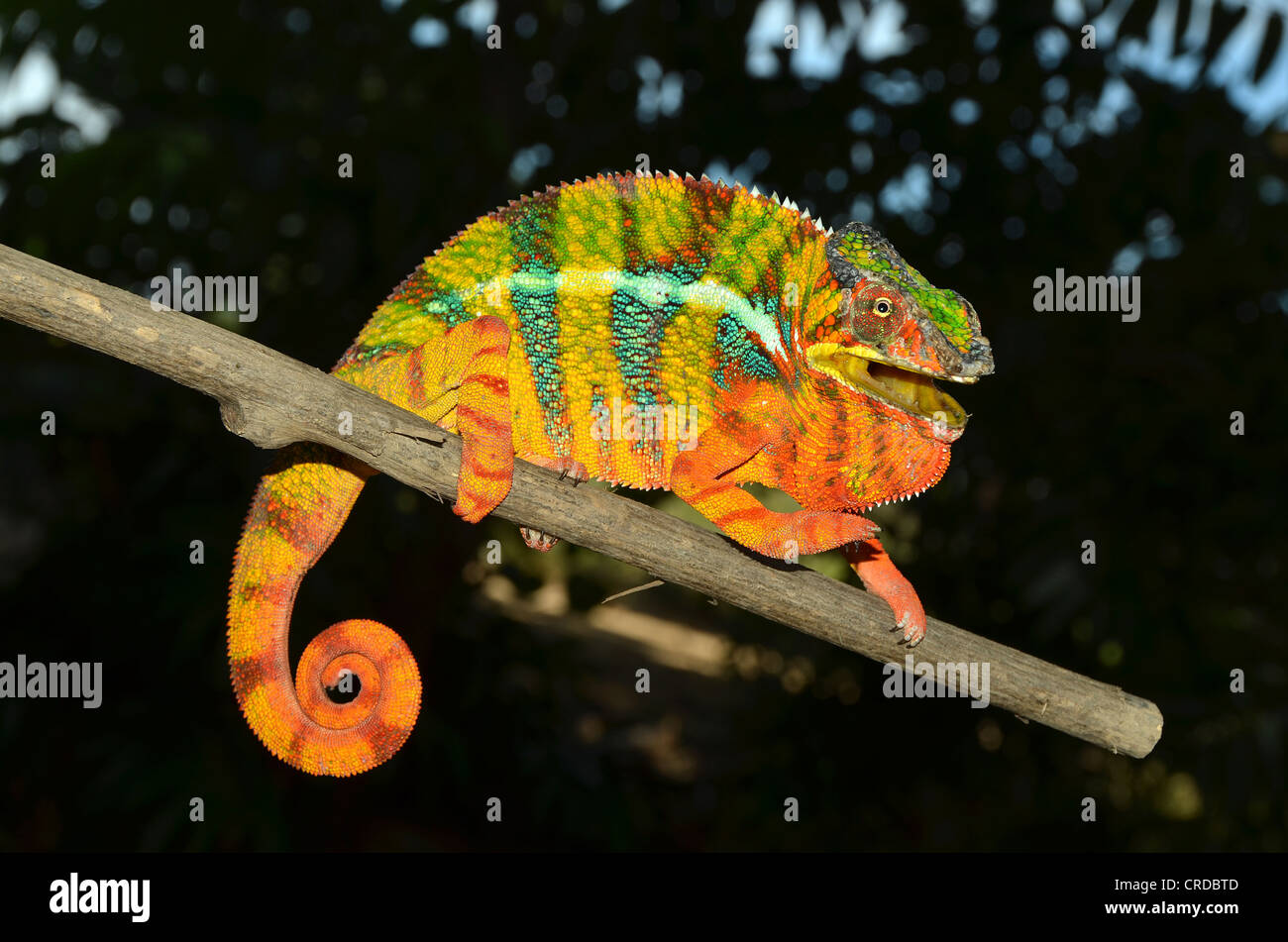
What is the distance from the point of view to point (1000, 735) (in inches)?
190

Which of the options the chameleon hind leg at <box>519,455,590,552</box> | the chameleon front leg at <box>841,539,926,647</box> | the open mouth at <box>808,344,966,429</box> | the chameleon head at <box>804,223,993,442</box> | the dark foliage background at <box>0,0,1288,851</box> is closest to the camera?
the chameleon head at <box>804,223,993,442</box>

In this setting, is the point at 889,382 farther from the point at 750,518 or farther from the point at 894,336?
the point at 750,518

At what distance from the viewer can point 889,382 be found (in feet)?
4.41

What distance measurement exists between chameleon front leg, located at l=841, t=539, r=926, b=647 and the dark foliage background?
1.46 meters

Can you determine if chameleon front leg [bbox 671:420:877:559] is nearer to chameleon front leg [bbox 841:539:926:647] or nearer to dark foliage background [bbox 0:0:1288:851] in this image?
chameleon front leg [bbox 841:539:926:647]

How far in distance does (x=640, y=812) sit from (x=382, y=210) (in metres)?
3.14

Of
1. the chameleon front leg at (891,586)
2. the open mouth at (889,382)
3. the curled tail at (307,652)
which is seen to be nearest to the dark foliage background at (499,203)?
the chameleon front leg at (891,586)

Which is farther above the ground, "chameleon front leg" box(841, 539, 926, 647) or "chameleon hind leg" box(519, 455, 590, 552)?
"chameleon hind leg" box(519, 455, 590, 552)

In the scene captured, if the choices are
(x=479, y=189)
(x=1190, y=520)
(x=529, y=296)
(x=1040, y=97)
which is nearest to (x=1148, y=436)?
(x=1190, y=520)

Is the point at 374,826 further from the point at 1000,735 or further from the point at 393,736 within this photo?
the point at 393,736

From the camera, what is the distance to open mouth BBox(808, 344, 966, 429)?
4.27ft

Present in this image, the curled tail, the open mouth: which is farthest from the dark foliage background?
the open mouth

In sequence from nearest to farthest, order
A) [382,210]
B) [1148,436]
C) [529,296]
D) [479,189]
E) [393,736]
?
[393,736] → [529,296] → [382,210] → [479,189] → [1148,436]

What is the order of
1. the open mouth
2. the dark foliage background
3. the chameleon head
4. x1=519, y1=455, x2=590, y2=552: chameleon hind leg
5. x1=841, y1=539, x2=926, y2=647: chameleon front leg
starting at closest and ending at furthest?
the chameleon head
the open mouth
x1=519, y1=455, x2=590, y2=552: chameleon hind leg
x1=841, y1=539, x2=926, y2=647: chameleon front leg
the dark foliage background
